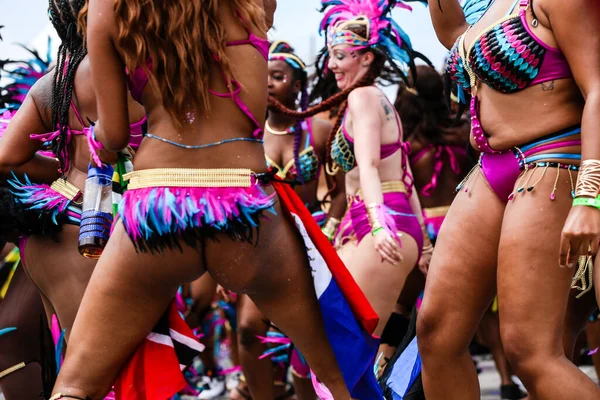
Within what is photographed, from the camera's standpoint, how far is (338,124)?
550 centimetres

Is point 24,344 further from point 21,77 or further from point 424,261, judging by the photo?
point 424,261

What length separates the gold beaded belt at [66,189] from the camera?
382 cm

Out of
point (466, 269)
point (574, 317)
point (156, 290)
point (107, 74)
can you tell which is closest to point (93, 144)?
point (107, 74)

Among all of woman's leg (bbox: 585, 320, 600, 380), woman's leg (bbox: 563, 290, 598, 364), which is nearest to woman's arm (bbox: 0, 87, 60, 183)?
woman's leg (bbox: 563, 290, 598, 364)

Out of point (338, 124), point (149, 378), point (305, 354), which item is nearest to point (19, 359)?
point (149, 378)

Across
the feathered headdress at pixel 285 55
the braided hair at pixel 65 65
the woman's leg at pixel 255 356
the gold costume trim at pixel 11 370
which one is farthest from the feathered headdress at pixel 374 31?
the gold costume trim at pixel 11 370

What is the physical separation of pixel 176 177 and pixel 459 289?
0.99 meters

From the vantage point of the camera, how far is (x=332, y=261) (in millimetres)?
3225

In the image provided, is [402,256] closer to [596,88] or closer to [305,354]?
[305,354]

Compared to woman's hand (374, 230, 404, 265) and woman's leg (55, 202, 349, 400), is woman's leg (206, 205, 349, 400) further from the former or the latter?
woman's hand (374, 230, 404, 265)

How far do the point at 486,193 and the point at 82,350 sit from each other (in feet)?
4.59

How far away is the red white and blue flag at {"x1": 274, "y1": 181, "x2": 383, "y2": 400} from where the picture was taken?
314 cm

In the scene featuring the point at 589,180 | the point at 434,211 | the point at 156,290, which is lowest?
the point at 434,211

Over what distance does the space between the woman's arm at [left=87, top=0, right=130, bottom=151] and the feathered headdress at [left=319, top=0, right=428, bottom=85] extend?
250cm
